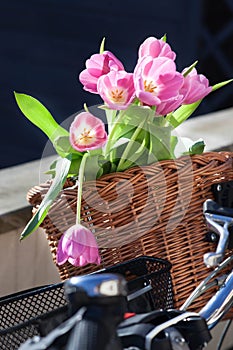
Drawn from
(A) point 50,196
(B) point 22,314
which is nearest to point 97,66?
(A) point 50,196

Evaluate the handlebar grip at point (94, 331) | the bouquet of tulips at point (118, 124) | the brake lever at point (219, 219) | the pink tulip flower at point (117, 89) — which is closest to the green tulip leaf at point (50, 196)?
the bouquet of tulips at point (118, 124)

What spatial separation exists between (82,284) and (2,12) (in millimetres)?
5706

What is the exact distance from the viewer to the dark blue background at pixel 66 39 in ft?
21.4

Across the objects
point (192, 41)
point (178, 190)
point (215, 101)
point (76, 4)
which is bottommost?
point (178, 190)

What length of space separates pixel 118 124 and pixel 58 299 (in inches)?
12.8

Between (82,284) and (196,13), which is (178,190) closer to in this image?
(82,284)

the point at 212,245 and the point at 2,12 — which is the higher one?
the point at 2,12

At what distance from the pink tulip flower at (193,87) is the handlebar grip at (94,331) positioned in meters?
0.64

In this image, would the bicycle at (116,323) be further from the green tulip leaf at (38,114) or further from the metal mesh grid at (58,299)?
the green tulip leaf at (38,114)

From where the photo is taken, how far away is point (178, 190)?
60.9 inches

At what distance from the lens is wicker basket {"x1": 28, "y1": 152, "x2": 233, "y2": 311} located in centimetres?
149

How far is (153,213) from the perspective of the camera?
1542mm

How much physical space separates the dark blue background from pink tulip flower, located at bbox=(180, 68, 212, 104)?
5000 millimetres

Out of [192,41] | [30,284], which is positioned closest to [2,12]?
[192,41]
